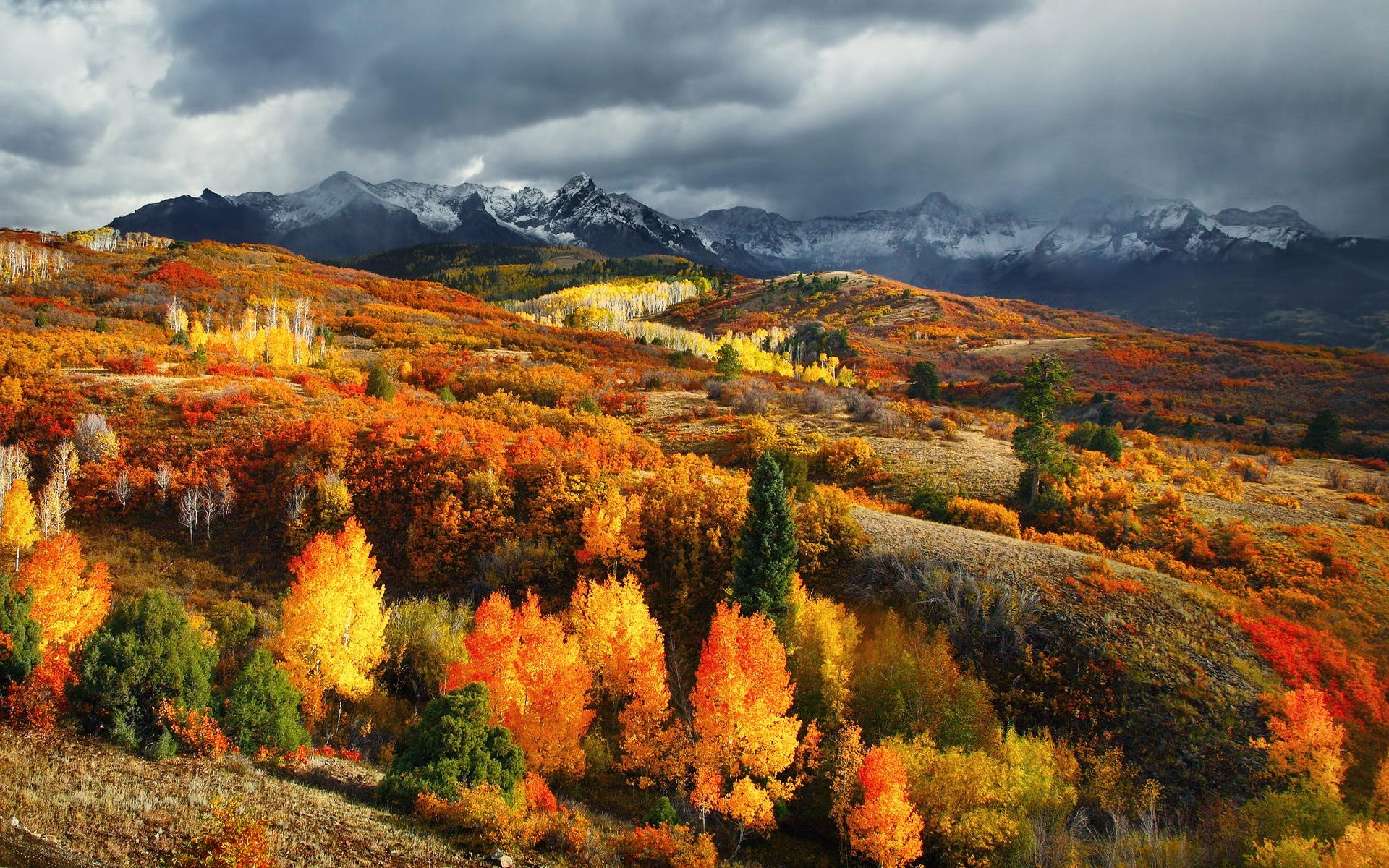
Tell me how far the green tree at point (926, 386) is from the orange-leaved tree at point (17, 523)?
277 feet

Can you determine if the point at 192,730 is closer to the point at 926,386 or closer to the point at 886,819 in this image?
the point at 886,819

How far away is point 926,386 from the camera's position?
299 feet

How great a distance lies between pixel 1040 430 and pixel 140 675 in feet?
141

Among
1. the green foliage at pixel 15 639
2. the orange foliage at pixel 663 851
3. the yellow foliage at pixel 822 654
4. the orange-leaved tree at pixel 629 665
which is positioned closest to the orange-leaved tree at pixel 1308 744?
the yellow foliage at pixel 822 654

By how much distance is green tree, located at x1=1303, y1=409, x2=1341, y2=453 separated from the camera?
2468 inches

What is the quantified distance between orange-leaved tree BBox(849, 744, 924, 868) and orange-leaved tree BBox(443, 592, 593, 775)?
9650 millimetres

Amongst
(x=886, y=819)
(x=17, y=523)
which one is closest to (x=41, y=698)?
(x=17, y=523)

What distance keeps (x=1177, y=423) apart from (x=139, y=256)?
148395mm

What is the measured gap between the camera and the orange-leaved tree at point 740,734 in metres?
21.2

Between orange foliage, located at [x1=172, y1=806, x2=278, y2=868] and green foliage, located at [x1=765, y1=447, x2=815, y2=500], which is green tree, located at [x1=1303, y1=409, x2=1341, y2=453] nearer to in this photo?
green foliage, located at [x1=765, y1=447, x2=815, y2=500]

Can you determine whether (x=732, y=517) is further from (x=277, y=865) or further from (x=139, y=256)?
(x=139, y=256)

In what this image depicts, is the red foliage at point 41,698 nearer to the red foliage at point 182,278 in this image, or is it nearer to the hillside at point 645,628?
the hillside at point 645,628

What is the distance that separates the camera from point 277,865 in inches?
515

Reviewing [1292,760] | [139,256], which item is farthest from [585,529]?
[139,256]
